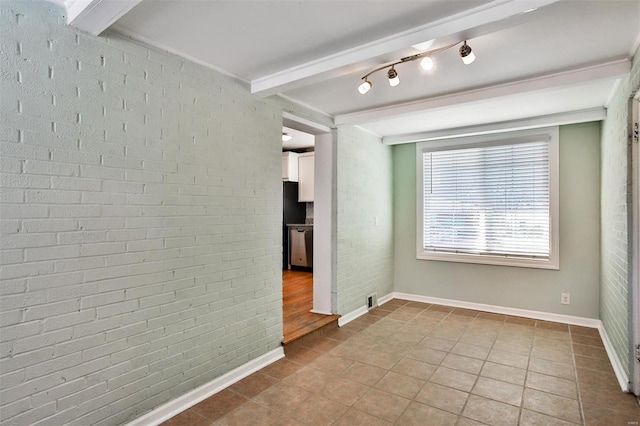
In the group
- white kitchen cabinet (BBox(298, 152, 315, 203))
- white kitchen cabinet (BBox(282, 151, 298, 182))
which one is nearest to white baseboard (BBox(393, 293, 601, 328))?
white kitchen cabinet (BBox(298, 152, 315, 203))

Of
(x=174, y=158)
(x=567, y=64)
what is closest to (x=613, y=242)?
(x=567, y=64)

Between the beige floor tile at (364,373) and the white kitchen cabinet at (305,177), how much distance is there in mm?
4053

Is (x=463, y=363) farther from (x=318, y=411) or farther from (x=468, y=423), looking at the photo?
(x=318, y=411)

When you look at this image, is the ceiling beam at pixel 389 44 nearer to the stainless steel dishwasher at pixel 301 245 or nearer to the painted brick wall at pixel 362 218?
the painted brick wall at pixel 362 218

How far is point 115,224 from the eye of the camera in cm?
194

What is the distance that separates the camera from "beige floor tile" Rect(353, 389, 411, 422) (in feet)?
7.25

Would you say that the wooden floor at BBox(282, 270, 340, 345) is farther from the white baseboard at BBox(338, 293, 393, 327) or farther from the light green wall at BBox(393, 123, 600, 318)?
the light green wall at BBox(393, 123, 600, 318)

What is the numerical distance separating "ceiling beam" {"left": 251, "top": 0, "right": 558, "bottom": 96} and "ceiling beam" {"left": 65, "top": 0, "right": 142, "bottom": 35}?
114 centimetres

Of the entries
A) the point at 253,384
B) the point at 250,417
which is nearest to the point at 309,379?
the point at 253,384

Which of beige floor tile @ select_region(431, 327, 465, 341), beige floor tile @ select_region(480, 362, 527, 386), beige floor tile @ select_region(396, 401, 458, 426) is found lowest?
beige floor tile @ select_region(396, 401, 458, 426)

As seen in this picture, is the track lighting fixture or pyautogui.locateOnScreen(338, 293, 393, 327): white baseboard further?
pyautogui.locateOnScreen(338, 293, 393, 327): white baseboard

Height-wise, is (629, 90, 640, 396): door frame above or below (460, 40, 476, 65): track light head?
below

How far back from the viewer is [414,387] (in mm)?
2545

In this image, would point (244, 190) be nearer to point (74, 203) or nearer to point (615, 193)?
point (74, 203)
